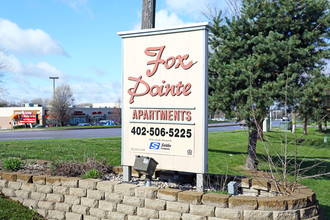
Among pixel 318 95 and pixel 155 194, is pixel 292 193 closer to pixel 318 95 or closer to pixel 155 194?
pixel 155 194

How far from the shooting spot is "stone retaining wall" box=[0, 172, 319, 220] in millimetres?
4898

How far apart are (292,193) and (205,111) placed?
1.99m

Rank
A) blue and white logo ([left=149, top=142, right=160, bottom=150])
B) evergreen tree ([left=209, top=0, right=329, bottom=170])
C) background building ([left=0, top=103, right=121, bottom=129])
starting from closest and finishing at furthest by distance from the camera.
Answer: blue and white logo ([left=149, top=142, right=160, bottom=150]), evergreen tree ([left=209, top=0, right=329, bottom=170]), background building ([left=0, top=103, right=121, bottom=129])

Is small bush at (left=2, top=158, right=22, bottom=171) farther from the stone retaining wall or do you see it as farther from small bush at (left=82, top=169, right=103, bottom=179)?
small bush at (left=82, top=169, right=103, bottom=179)

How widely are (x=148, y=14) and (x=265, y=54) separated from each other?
3.78m

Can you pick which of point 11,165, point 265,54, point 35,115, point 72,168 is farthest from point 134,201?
point 35,115

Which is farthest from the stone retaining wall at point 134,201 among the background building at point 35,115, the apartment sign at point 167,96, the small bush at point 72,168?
the background building at point 35,115

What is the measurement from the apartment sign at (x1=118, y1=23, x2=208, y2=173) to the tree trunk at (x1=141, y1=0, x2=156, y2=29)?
1892mm

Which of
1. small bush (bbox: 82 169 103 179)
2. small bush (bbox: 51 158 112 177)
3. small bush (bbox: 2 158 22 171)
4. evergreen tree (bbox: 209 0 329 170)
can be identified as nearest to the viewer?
small bush (bbox: 82 169 103 179)

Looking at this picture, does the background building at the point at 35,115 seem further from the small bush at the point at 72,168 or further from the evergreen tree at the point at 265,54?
the small bush at the point at 72,168

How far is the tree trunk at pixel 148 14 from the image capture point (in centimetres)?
847

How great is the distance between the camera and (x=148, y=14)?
27.8 ft

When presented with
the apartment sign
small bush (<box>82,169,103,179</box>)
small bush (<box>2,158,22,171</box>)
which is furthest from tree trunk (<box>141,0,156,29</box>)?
small bush (<box>2,158,22,171</box>)

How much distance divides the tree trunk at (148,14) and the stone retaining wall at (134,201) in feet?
14.2
